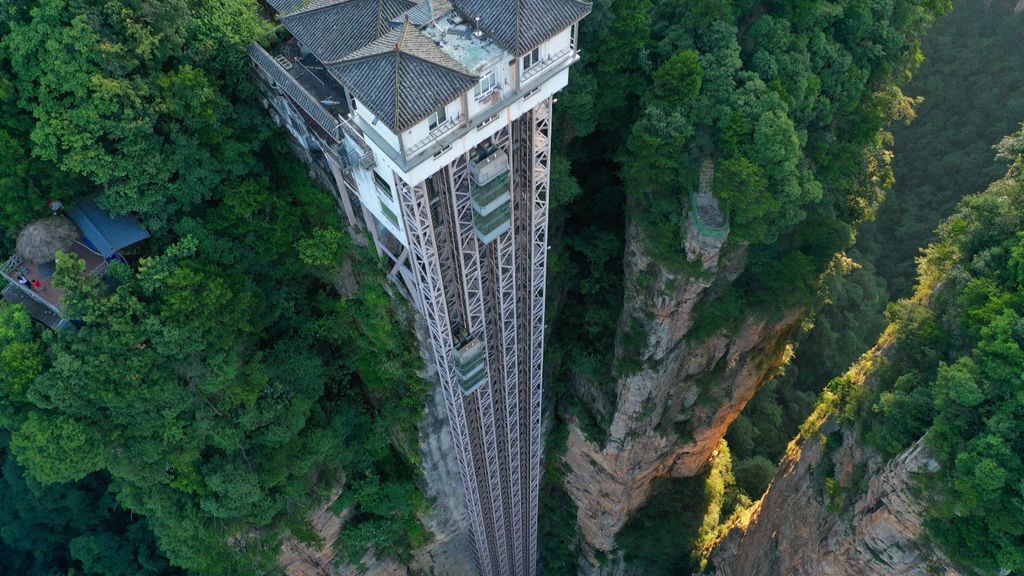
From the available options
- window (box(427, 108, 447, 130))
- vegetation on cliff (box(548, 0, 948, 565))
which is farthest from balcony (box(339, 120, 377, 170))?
vegetation on cliff (box(548, 0, 948, 565))

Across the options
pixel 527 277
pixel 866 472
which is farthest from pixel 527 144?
pixel 866 472

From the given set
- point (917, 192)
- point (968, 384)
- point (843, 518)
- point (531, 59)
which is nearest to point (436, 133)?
point (531, 59)

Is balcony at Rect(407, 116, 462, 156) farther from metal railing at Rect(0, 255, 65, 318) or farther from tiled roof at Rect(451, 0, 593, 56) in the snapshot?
metal railing at Rect(0, 255, 65, 318)

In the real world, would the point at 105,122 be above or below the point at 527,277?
above

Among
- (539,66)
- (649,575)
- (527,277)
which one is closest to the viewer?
(539,66)

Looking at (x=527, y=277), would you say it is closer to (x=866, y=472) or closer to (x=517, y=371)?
(x=517, y=371)

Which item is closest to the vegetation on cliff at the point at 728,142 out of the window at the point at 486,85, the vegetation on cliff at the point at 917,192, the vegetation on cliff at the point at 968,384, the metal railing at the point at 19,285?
the vegetation on cliff at the point at 968,384

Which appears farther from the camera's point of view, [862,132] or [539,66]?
[862,132]

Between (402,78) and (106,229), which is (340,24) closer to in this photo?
(402,78)
